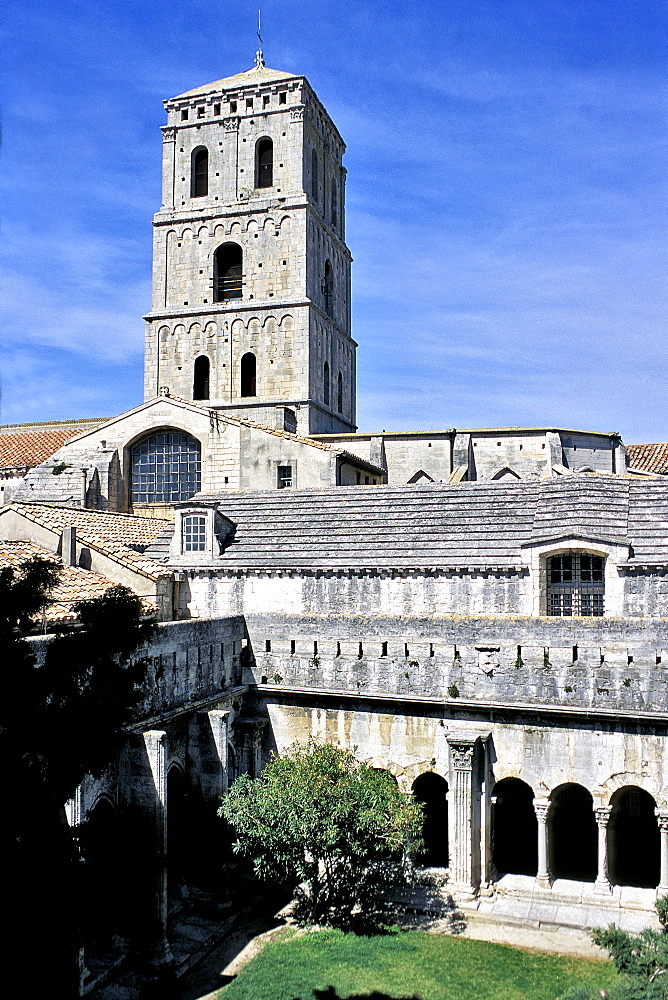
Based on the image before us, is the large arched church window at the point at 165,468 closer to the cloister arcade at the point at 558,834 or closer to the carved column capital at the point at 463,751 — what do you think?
the cloister arcade at the point at 558,834

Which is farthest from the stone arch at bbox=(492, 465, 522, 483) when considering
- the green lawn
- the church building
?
the green lawn

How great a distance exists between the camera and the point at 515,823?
21906 millimetres

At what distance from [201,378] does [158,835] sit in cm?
3105

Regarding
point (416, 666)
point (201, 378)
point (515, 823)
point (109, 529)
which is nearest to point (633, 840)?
point (515, 823)

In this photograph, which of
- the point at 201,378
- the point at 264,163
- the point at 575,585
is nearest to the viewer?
the point at 575,585

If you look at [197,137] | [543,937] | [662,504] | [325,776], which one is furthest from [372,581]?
[197,137]

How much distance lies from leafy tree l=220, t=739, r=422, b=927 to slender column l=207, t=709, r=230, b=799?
861 millimetres

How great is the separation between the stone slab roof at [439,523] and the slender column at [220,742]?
4.98m

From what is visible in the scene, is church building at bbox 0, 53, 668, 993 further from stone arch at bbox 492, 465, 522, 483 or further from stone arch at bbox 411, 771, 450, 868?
stone arch at bbox 492, 465, 522, 483

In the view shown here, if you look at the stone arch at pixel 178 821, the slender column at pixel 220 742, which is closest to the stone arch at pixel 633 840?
the slender column at pixel 220 742

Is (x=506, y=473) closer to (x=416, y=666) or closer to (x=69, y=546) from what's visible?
(x=416, y=666)

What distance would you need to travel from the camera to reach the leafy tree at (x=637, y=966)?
473 inches

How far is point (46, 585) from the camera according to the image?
10.5 m

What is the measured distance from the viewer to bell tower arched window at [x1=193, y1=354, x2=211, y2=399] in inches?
1742
